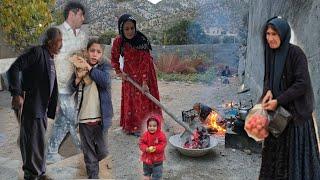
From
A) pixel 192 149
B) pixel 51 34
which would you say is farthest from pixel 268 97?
pixel 51 34

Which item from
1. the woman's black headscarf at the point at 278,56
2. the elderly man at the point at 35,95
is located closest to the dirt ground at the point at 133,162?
the elderly man at the point at 35,95

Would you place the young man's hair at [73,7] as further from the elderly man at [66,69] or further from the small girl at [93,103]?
the small girl at [93,103]

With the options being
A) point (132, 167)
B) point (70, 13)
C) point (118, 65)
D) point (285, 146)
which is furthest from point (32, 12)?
point (285, 146)

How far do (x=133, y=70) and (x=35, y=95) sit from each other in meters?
2.25

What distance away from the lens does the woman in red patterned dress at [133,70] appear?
5.75 m

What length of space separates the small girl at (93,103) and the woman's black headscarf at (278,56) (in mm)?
1688

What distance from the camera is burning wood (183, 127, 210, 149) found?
511 centimetres

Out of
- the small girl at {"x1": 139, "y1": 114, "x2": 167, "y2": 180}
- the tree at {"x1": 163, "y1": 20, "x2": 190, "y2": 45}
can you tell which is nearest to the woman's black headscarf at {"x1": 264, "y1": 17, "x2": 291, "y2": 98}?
the small girl at {"x1": 139, "y1": 114, "x2": 167, "y2": 180}

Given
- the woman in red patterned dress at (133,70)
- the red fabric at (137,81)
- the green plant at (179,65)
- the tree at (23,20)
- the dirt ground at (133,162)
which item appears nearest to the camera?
the dirt ground at (133,162)

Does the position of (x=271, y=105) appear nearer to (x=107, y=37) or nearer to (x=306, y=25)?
(x=306, y=25)

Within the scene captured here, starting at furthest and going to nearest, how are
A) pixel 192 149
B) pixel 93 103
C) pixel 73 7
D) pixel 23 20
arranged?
pixel 23 20
pixel 192 149
pixel 73 7
pixel 93 103

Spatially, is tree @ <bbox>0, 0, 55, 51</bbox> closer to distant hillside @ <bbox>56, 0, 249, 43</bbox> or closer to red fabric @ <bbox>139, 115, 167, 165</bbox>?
red fabric @ <bbox>139, 115, 167, 165</bbox>

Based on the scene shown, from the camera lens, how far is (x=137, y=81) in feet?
19.6

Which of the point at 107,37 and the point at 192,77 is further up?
the point at 107,37
